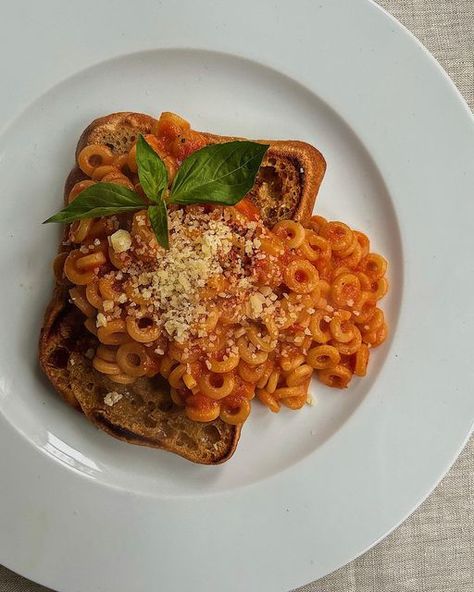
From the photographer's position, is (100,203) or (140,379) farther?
(140,379)

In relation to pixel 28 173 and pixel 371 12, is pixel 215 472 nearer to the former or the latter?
pixel 28 173

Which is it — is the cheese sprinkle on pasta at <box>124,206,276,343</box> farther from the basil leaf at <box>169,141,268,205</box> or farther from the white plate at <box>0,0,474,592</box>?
the white plate at <box>0,0,474,592</box>

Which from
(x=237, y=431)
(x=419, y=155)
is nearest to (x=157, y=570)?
(x=237, y=431)

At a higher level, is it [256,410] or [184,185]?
[184,185]

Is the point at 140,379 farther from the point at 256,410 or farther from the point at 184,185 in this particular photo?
the point at 184,185

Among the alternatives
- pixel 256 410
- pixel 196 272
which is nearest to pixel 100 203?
pixel 196 272

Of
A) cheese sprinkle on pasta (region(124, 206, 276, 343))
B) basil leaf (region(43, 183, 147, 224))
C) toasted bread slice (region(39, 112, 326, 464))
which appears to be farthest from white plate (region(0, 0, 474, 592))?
cheese sprinkle on pasta (region(124, 206, 276, 343))

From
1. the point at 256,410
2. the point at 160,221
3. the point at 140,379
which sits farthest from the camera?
the point at 256,410
